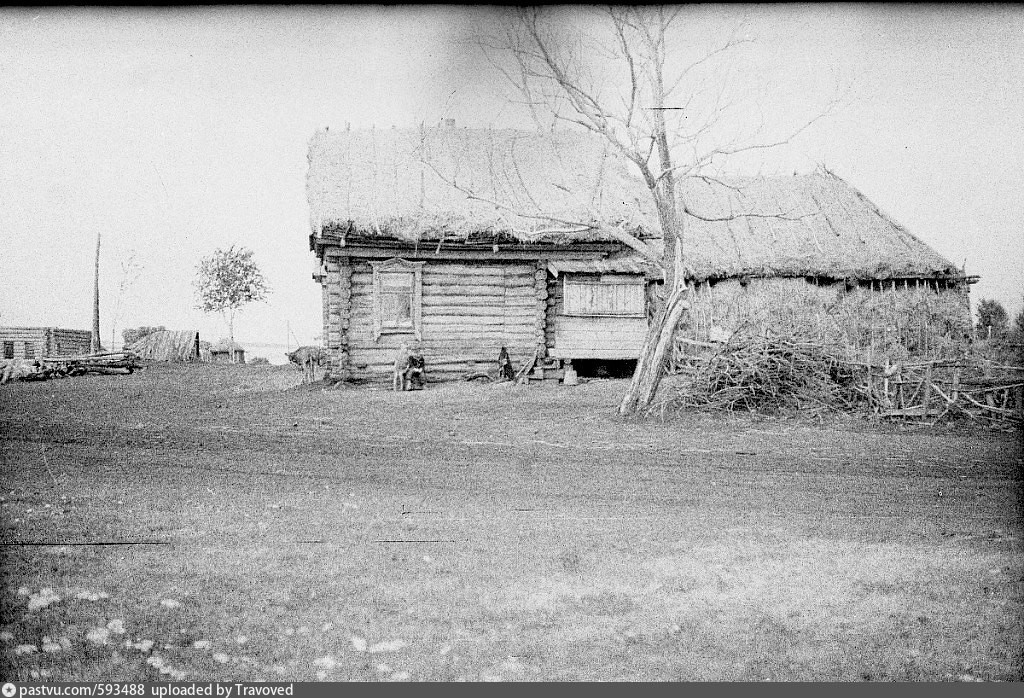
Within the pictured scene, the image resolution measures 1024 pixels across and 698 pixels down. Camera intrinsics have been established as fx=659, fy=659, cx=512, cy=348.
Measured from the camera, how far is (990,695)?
9.62 feet

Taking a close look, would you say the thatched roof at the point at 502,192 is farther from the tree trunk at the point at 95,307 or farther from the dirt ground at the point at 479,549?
the dirt ground at the point at 479,549

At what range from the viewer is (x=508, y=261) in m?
9.52

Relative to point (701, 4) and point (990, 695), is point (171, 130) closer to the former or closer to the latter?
point (701, 4)

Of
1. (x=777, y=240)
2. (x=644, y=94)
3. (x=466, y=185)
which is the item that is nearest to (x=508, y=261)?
(x=466, y=185)

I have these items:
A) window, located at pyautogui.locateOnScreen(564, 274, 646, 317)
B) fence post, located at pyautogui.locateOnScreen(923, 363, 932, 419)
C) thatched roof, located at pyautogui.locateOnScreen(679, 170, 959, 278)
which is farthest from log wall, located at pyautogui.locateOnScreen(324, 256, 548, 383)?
fence post, located at pyautogui.locateOnScreen(923, 363, 932, 419)

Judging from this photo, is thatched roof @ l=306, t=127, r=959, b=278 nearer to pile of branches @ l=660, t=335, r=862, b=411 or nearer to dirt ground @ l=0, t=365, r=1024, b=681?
pile of branches @ l=660, t=335, r=862, b=411

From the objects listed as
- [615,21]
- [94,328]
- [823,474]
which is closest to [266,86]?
[94,328]

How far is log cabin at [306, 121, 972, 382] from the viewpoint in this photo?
6820 millimetres

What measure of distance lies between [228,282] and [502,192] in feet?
12.1

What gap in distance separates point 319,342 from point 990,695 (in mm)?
4678

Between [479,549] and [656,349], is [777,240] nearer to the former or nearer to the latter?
[656,349]

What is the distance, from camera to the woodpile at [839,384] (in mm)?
4402

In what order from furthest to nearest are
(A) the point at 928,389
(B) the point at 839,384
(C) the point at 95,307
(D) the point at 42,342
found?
1. (B) the point at 839,384
2. (A) the point at 928,389
3. (C) the point at 95,307
4. (D) the point at 42,342

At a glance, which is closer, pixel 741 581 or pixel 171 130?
pixel 741 581
